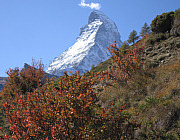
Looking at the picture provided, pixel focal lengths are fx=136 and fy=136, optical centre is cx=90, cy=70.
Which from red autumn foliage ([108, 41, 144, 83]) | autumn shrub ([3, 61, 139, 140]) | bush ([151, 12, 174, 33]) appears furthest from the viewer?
bush ([151, 12, 174, 33])

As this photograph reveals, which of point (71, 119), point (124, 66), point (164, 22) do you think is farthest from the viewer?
point (164, 22)

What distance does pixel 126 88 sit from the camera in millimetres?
7316

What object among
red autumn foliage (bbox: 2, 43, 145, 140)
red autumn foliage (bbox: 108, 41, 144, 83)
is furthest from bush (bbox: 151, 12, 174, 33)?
red autumn foliage (bbox: 2, 43, 145, 140)

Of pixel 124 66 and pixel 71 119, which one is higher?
pixel 124 66

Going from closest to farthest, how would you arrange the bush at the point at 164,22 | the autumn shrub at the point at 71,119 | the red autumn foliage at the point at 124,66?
the autumn shrub at the point at 71,119, the red autumn foliage at the point at 124,66, the bush at the point at 164,22

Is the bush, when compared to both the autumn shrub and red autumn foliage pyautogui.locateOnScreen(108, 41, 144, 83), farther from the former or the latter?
the autumn shrub

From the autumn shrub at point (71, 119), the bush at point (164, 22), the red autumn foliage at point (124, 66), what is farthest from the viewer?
the bush at point (164, 22)

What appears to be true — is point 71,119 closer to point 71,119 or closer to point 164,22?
point 71,119

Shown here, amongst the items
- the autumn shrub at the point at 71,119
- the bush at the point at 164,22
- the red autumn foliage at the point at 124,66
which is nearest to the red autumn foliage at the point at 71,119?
the autumn shrub at the point at 71,119

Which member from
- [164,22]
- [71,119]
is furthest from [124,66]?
[164,22]

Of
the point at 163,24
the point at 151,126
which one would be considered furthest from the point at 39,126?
the point at 163,24

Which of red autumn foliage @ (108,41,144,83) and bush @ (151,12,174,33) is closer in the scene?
red autumn foliage @ (108,41,144,83)

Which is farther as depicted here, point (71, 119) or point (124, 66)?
point (124, 66)

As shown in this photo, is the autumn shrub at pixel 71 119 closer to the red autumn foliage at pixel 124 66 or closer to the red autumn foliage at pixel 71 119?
the red autumn foliage at pixel 71 119
